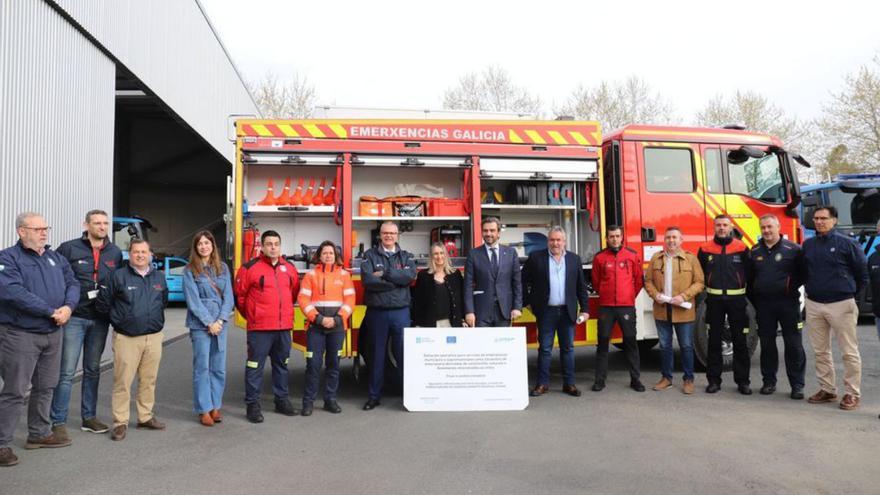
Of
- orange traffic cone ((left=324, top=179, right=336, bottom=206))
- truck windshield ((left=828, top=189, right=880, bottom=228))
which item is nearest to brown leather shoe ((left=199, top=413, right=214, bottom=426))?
orange traffic cone ((left=324, top=179, right=336, bottom=206))

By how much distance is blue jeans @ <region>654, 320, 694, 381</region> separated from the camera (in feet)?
21.6

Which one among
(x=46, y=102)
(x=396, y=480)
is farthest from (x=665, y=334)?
(x=46, y=102)

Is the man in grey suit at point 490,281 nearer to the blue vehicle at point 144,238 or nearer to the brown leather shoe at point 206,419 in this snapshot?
the brown leather shoe at point 206,419

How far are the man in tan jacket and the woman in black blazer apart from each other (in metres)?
2.17

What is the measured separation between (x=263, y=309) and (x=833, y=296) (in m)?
5.52

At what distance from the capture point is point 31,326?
4.51 m

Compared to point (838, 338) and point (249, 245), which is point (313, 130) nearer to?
point (249, 245)

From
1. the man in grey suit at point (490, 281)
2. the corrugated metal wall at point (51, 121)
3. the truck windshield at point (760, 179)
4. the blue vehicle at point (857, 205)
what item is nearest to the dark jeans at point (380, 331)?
the man in grey suit at point (490, 281)

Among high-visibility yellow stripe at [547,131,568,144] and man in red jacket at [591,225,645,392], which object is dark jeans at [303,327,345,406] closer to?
man in red jacket at [591,225,645,392]

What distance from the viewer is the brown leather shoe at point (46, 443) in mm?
4762

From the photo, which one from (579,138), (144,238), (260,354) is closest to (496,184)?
(579,138)

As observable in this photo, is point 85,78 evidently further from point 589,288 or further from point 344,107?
point 589,288

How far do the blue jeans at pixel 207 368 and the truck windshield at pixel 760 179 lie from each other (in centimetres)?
611

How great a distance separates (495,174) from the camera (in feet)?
21.8
